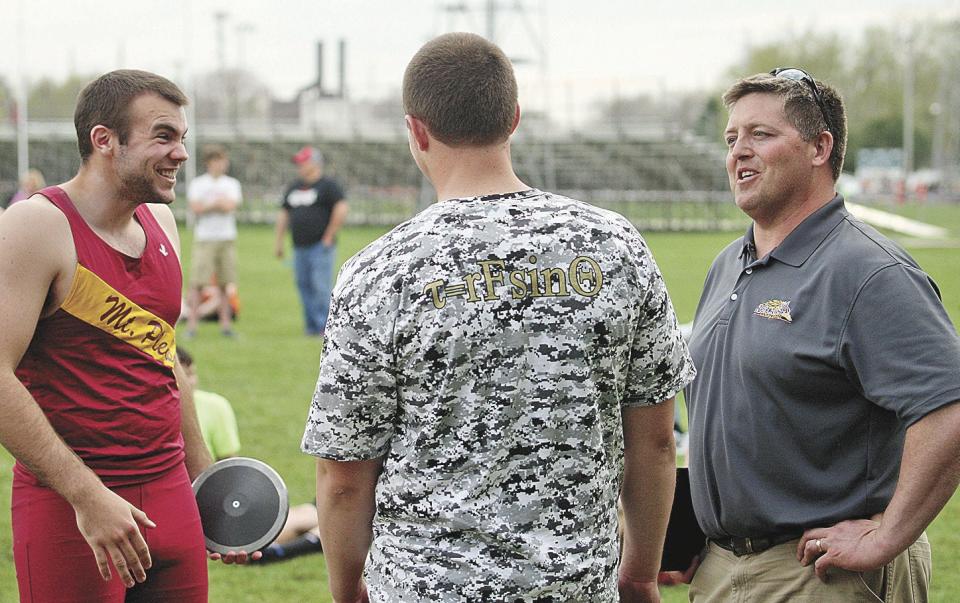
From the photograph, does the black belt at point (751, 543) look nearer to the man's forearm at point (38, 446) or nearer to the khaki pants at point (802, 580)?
the khaki pants at point (802, 580)

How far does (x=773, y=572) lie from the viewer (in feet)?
9.79

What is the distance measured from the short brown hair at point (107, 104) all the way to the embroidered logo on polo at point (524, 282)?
144cm

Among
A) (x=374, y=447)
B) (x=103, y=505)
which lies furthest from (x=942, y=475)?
(x=103, y=505)

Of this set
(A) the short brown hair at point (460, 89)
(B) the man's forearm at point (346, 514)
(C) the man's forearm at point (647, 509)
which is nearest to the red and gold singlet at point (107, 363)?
(B) the man's forearm at point (346, 514)

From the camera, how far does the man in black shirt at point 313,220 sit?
1309 cm

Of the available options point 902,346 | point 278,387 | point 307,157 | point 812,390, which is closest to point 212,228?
point 307,157

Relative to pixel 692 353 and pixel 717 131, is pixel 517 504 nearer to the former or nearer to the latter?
pixel 692 353

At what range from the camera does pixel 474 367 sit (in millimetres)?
2217

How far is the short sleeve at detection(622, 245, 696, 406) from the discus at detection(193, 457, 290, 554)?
1379 mm

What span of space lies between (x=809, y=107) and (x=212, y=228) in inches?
433

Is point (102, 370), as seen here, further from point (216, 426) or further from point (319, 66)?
point (319, 66)

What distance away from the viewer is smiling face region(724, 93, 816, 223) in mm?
3088

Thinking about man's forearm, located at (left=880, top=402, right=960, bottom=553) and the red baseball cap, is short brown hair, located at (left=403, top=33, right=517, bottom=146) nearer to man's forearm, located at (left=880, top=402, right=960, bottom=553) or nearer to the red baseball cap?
man's forearm, located at (left=880, top=402, right=960, bottom=553)

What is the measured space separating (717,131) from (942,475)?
43.5 m
